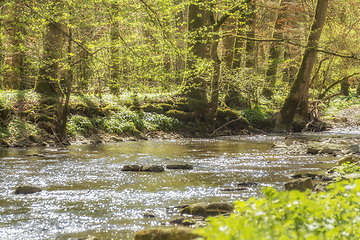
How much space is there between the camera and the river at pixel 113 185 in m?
4.05

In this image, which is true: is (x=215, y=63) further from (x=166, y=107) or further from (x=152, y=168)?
(x=152, y=168)

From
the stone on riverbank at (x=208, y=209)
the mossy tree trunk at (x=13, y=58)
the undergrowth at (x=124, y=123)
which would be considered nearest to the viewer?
the stone on riverbank at (x=208, y=209)

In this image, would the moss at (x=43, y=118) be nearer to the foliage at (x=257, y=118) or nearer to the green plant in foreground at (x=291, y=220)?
the foliage at (x=257, y=118)

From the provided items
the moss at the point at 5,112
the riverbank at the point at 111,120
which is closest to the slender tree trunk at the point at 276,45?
the riverbank at the point at 111,120

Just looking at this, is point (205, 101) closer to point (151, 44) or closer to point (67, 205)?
point (151, 44)

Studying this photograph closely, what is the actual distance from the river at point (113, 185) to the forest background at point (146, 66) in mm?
2573

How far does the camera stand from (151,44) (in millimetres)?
8695

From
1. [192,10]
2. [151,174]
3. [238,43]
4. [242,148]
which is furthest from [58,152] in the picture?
[238,43]

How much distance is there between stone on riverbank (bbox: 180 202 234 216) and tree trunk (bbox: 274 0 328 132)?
11697 mm

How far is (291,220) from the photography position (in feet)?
7.18

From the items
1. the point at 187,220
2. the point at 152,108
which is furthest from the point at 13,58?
the point at 187,220

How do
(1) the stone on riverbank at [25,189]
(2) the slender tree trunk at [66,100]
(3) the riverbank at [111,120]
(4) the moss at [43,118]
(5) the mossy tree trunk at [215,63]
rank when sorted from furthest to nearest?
(5) the mossy tree trunk at [215,63]
(4) the moss at [43,118]
(3) the riverbank at [111,120]
(2) the slender tree trunk at [66,100]
(1) the stone on riverbank at [25,189]

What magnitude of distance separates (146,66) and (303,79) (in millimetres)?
9076

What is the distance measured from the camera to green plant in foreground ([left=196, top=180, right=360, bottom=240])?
184 centimetres
